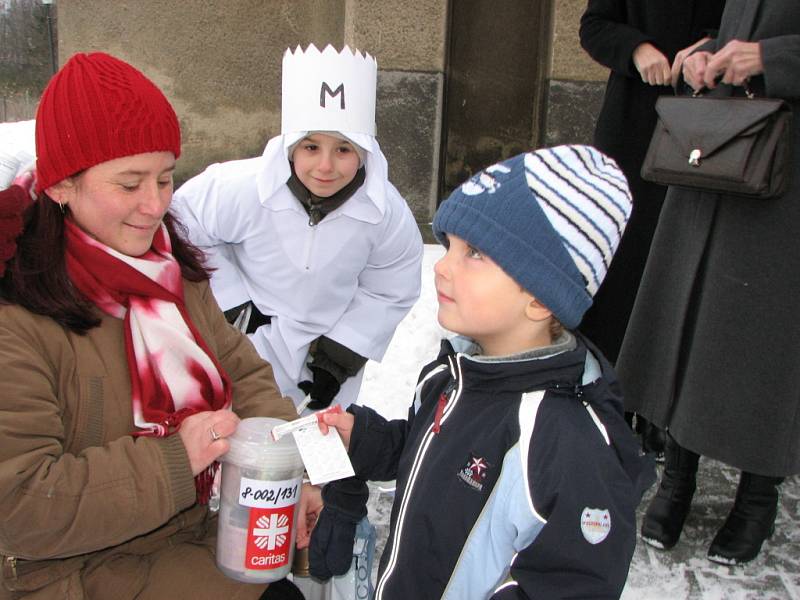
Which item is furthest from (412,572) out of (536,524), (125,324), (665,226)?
(665,226)

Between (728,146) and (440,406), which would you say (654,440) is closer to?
(728,146)

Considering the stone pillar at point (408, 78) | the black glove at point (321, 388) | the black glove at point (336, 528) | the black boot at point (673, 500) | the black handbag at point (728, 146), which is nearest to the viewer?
the black glove at point (336, 528)

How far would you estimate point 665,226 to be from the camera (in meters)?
2.74

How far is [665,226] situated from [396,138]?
11.0ft

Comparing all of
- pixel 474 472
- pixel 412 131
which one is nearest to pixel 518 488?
pixel 474 472

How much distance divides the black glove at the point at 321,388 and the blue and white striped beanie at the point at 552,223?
5.44ft

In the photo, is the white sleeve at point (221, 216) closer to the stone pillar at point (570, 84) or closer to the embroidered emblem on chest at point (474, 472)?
the embroidered emblem on chest at point (474, 472)

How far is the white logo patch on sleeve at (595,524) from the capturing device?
137 centimetres

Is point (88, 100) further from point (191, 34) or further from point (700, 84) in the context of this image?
point (191, 34)

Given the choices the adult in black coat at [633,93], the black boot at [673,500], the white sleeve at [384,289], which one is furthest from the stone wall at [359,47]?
the black boot at [673,500]

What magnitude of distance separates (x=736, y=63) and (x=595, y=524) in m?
1.55

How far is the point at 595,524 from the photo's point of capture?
4.51 feet

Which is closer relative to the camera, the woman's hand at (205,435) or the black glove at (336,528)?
the woman's hand at (205,435)

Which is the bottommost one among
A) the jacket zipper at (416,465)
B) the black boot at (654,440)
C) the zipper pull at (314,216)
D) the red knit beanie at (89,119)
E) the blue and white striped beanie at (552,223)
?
the black boot at (654,440)
